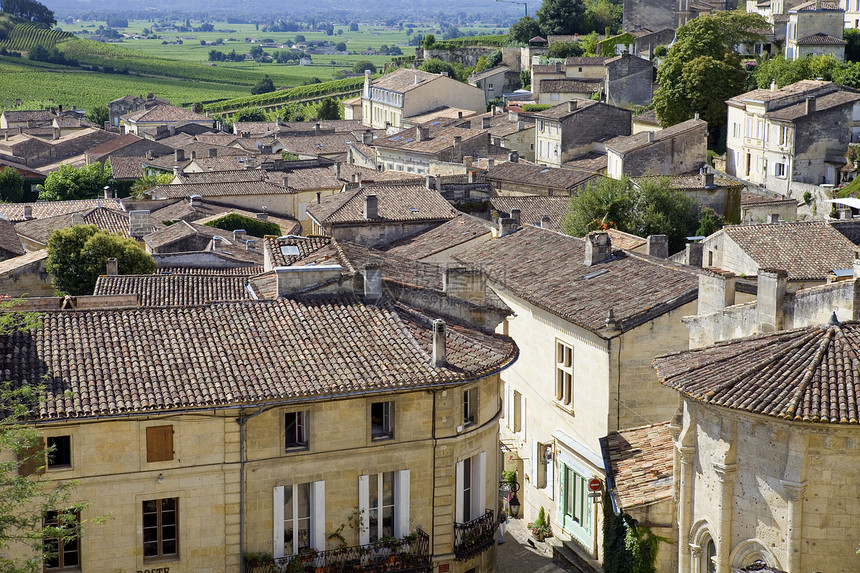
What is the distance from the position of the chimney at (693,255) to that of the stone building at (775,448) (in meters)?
23.9

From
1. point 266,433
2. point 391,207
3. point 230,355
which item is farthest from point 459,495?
point 391,207

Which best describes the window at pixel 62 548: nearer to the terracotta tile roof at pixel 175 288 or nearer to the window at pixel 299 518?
the window at pixel 299 518

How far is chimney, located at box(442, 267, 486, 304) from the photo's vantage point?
2956 cm

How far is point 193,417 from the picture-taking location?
23.8 metres

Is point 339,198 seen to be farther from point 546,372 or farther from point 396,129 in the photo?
point 396,129

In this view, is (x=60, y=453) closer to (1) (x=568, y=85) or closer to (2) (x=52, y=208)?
(2) (x=52, y=208)

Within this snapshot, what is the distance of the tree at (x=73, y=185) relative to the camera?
94938mm

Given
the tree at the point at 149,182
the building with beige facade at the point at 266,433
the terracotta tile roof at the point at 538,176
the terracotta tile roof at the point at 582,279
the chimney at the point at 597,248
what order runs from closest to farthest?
the building with beige facade at the point at 266,433, the terracotta tile roof at the point at 582,279, the chimney at the point at 597,248, the terracotta tile roof at the point at 538,176, the tree at the point at 149,182

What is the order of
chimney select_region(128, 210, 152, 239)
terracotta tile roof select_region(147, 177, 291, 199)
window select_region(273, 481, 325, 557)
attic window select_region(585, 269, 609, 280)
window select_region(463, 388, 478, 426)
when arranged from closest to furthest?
window select_region(273, 481, 325, 557), window select_region(463, 388, 478, 426), attic window select_region(585, 269, 609, 280), chimney select_region(128, 210, 152, 239), terracotta tile roof select_region(147, 177, 291, 199)

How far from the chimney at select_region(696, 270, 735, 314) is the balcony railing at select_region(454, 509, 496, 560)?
259 inches

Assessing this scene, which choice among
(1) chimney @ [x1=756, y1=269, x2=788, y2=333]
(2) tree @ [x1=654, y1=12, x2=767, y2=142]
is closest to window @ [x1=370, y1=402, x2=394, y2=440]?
(1) chimney @ [x1=756, y1=269, x2=788, y2=333]

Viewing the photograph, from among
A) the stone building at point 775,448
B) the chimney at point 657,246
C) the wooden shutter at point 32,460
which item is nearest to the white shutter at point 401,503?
the stone building at point 775,448

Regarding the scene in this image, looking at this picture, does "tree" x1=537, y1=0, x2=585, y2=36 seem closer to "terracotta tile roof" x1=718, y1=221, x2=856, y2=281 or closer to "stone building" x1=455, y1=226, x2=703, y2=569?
"terracotta tile roof" x1=718, y1=221, x2=856, y2=281

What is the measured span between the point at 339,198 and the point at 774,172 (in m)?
28.9
